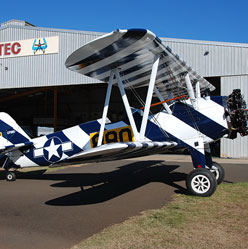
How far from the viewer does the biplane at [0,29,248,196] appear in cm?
506

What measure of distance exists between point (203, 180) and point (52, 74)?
51.8 feet

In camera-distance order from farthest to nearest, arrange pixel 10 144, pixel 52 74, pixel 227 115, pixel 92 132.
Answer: pixel 52 74 < pixel 10 144 < pixel 92 132 < pixel 227 115

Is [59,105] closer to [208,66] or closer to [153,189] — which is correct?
[208,66]

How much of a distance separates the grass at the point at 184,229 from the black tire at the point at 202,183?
0.27 meters

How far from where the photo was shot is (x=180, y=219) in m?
4.18

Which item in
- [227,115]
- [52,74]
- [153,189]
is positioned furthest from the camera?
[52,74]

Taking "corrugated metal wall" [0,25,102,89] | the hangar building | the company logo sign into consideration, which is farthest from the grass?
the company logo sign

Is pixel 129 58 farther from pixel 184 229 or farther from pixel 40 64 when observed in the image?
pixel 40 64

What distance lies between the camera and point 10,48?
65.1 ft

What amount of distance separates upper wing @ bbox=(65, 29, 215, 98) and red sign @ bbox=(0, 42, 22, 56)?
589 inches

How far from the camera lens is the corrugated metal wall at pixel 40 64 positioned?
18.3 m

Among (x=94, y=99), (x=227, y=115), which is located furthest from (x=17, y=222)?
(x=94, y=99)

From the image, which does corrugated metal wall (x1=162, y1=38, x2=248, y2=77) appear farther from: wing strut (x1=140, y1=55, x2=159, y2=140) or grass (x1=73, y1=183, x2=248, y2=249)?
grass (x1=73, y1=183, x2=248, y2=249)

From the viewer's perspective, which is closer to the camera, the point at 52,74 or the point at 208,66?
the point at 208,66
